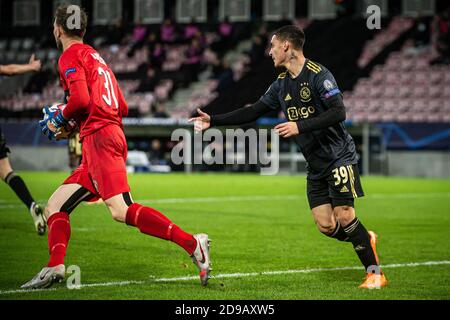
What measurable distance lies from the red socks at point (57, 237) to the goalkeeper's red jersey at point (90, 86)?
2.26 feet

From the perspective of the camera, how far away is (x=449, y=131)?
2997cm

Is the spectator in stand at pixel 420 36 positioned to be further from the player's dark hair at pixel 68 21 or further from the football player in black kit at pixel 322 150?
the player's dark hair at pixel 68 21

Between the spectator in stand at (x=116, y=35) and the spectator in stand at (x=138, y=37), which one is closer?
the spectator in stand at (x=138, y=37)

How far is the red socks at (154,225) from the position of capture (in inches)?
268

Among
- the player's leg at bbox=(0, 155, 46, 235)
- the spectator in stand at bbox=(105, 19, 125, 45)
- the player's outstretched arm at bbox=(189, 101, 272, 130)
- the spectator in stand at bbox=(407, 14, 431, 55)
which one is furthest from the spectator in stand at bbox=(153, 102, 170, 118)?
the player's outstretched arm at bbox=(189, 101, 272, 130)

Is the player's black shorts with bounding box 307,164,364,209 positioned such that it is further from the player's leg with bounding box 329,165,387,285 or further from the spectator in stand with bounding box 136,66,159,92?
the spectator in stand with bounding box 136,66,159,92

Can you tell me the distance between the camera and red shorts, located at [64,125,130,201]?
22.2 ft

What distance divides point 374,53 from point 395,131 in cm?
749

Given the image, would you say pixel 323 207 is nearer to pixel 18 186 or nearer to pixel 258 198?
pixel 18 186

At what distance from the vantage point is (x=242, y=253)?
383 inches

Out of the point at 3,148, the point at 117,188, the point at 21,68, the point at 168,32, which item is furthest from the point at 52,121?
the point at 168,32

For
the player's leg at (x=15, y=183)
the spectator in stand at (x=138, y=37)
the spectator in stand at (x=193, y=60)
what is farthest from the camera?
→ the spectator in stand at (x=138, y=37)

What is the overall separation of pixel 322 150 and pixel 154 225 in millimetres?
1628

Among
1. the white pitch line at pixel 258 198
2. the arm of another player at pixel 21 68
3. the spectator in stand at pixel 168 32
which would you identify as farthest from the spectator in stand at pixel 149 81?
the arm of another player at pixel 21 68
